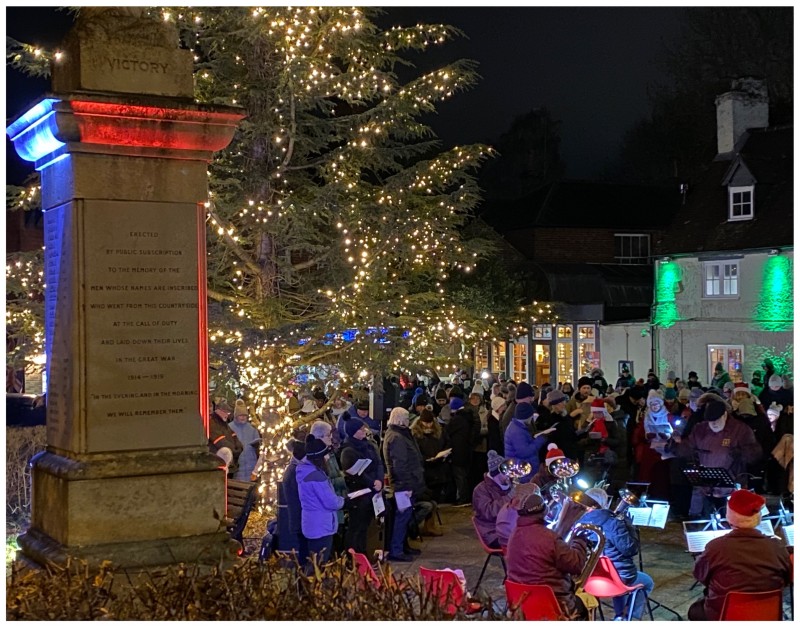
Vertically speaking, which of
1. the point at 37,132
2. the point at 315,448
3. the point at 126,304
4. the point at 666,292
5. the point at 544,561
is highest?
the point at 666,292

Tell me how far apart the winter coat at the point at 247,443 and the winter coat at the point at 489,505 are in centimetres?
518

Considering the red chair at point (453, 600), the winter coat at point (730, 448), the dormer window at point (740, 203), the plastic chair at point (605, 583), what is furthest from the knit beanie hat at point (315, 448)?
the dormer window at point (740, 203)

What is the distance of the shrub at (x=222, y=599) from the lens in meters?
4.73

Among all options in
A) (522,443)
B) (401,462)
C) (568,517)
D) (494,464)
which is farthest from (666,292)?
(568,517)

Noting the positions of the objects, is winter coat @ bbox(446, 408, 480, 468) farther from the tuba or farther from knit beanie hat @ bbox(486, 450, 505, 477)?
the tuba

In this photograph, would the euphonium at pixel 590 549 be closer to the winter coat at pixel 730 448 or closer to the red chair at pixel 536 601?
the red chair at pixel 536 601

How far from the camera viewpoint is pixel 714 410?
504 inches

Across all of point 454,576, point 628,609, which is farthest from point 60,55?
point 628,609

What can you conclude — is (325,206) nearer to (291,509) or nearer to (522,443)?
(522,443)

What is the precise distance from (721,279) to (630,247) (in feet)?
45.1

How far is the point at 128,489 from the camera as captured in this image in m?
6.11

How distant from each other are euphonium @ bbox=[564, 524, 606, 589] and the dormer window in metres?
26.7

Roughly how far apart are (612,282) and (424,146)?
29868 millimetres

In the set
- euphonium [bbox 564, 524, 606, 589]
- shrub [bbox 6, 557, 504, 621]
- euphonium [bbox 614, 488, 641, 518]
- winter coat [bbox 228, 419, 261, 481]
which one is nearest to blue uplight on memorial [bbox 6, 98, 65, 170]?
shrub [bbox 6, 557, 504, 621]
